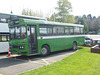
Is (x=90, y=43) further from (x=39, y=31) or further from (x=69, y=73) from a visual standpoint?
(x=69, y=73)

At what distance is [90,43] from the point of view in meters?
18.7

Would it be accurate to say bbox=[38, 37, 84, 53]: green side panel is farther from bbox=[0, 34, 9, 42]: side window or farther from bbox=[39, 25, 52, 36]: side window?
bbox=[0, 34, 9, 42]: side window

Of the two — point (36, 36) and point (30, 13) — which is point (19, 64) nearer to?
point (36, 36)

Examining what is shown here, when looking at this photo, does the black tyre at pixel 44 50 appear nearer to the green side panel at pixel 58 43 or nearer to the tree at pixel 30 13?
the green side panel at pixel 58 43

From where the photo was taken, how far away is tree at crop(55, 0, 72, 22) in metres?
46.2

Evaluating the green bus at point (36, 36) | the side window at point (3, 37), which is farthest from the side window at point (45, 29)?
the side window at point (3, 37)

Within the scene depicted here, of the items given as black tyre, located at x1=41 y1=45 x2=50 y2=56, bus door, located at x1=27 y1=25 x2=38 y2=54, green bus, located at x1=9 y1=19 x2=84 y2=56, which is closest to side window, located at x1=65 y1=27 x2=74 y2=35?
green bus, located at x1=9 y1=19 x2=84 y2=56

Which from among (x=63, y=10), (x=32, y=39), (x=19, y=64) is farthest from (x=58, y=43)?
(x=63, y=10)

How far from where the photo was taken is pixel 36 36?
1134 centimetres

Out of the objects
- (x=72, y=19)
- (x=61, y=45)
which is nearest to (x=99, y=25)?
(x=72, y=19)

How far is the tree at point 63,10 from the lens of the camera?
46.2m

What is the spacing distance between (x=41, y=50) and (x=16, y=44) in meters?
2.30

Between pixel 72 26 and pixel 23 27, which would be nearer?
pixel 23 27

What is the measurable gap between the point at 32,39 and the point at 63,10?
122ft
